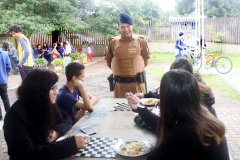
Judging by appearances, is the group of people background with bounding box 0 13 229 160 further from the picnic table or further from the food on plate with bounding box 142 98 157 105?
the food on plate with bounding box 142 98 157 105

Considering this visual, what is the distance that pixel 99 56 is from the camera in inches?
782

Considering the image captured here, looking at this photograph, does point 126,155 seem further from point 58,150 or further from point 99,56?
point 99,56

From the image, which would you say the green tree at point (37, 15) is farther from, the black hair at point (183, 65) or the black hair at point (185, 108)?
the black hair at point (185, 108)

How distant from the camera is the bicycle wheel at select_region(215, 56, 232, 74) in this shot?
909 centimetres

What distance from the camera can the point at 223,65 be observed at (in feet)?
29.9

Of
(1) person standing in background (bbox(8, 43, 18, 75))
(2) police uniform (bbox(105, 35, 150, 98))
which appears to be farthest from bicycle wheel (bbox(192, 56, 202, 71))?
(1) person standing in background (bbox(8, 43, 18, 75))

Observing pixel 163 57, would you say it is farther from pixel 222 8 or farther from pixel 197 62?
pixel 222 8

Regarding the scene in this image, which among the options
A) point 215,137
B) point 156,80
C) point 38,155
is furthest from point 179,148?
point 156,80

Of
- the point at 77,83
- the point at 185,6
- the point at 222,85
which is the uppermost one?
the point at 185,6

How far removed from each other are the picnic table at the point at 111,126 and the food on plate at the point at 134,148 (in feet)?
0.18

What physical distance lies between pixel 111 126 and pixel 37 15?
1278 centimetres

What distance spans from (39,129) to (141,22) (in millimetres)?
16628

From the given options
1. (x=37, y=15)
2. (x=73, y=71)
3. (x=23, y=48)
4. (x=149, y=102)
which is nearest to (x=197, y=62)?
(x=23, y=48)

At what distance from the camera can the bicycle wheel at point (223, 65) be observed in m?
Result: 9.09
